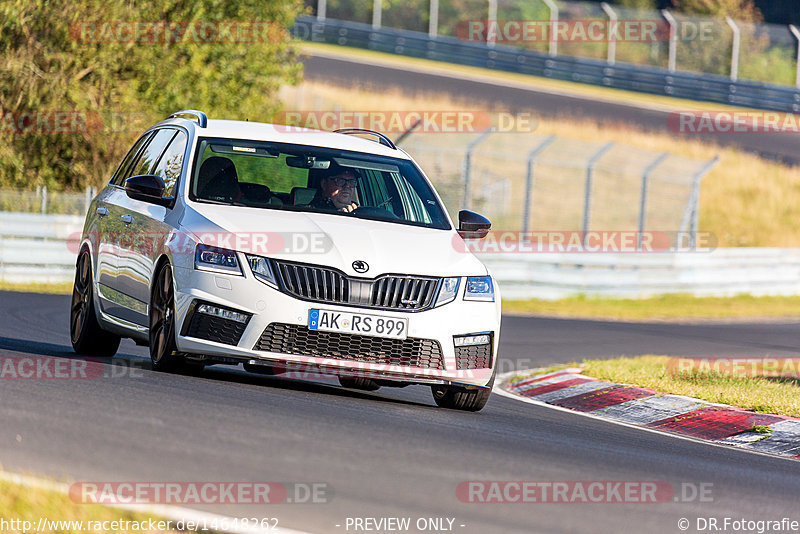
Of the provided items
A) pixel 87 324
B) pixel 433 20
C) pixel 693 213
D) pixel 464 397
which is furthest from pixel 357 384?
pixel 433 20

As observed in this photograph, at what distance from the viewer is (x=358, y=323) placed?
8.28 m

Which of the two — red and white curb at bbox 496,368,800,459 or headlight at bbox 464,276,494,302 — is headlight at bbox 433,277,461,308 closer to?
headlight at bbox 464,276,494,302

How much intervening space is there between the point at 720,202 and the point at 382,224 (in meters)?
27.5

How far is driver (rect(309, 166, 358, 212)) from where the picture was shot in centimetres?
930

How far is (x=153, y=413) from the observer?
23.2ft

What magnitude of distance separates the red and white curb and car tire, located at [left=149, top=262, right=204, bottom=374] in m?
Answer: 3.55

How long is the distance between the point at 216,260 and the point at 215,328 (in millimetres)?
414

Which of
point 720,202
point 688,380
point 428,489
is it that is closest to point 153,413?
point 428,489

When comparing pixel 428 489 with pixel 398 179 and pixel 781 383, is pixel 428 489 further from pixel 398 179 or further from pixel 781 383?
pixel 781 383

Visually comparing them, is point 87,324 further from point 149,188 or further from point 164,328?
point 164,328

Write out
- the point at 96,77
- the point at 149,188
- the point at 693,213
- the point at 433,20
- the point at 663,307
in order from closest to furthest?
the point at 149,188
the point at 663,307
the point at 96,77
the point at 693,213
the point at 433,20

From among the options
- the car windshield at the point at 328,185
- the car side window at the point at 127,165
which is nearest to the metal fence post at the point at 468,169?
the car side window at the point at 127,165

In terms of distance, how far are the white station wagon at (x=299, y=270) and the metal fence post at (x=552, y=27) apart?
30.4 m

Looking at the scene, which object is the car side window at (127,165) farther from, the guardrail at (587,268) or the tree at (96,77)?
the tree at (96,77)
